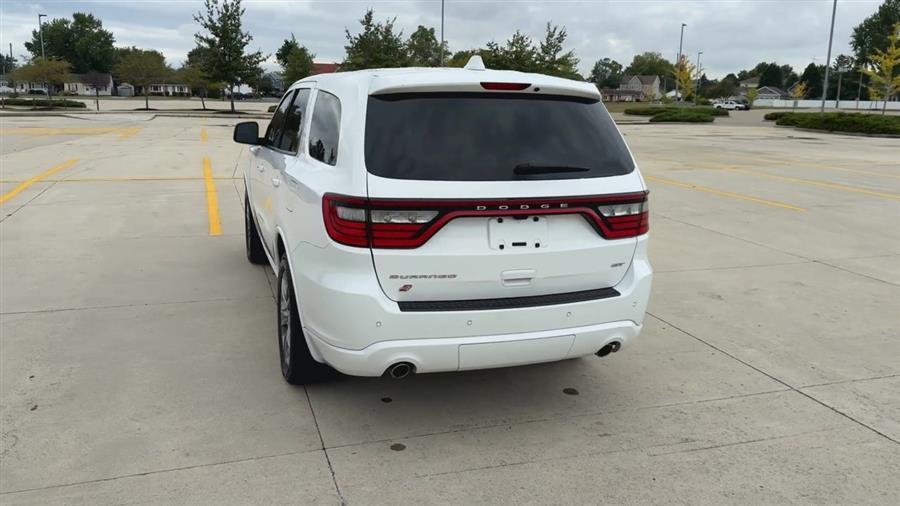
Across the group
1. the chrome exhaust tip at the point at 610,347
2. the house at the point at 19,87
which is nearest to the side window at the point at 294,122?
the chrome exhaust tip at the point at 610,347

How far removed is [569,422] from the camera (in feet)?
12.2

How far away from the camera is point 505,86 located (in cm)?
345

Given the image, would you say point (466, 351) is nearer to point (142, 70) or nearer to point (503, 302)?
point (503, 302)

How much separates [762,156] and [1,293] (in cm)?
1857

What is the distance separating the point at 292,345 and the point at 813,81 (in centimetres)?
12693

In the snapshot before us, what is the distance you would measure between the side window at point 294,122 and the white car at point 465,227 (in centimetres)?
72

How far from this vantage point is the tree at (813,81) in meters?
112

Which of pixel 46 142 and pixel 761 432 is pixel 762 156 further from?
pixel 46 142

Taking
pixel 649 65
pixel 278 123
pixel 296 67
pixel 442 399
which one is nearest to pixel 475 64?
pixel 442 399

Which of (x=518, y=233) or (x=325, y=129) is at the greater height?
(x=325, y=129)

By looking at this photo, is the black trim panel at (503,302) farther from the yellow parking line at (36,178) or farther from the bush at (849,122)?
the bush at (849,122)

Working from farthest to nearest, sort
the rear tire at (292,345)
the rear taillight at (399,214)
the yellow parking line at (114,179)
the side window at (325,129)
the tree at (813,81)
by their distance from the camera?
1. the tree at (813,81)
2. the yellow parking line at (114,179)
3. the rear tire at (292,345)
4. the side window at (325,129)
5. the rear taillight at (399,214)

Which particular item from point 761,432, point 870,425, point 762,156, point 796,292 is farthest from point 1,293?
point 762,156

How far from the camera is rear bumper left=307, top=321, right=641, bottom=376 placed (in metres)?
3.20
